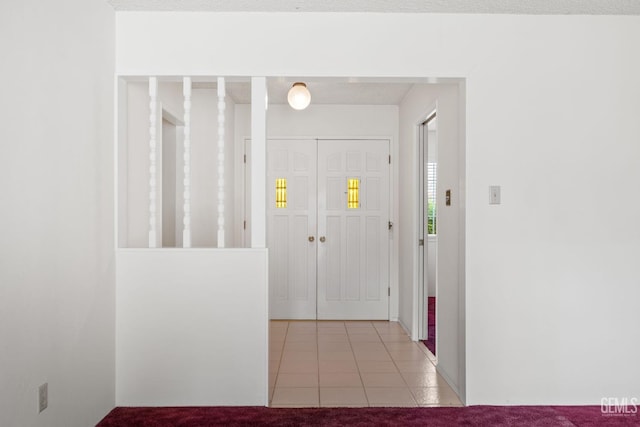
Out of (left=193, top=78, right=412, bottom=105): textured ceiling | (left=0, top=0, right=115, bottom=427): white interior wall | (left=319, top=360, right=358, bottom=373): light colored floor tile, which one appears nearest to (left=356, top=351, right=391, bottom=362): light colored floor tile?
(left=319, top=360, right=358, bottom=373): light colored floor tile

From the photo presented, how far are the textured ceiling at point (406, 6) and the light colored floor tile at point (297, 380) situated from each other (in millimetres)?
2465

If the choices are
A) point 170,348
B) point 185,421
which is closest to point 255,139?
point 170,348

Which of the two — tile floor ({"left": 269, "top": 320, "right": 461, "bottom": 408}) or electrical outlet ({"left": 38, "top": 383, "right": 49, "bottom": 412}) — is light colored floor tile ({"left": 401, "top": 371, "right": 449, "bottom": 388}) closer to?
tile floor ({"left": 269, "top": 320, "right": 461, "bottom": 408})

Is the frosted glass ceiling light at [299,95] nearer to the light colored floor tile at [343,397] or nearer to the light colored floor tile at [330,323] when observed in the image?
the light colored floor tile at [343,397]

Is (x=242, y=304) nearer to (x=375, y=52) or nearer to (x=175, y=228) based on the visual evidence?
(x=175, y=228)

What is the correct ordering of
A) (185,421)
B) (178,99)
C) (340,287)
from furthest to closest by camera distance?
(340,287) < (178,99) < (185,421)

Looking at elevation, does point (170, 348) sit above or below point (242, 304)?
below

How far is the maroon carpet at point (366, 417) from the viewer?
250 centimetres

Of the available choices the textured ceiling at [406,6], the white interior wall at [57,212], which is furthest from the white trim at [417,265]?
the white interior wall at [57,212]

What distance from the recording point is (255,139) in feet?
9.19

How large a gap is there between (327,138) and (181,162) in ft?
5.84

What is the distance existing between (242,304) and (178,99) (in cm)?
194

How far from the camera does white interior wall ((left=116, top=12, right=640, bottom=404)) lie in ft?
8.96

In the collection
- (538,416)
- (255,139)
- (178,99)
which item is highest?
(178,99)
